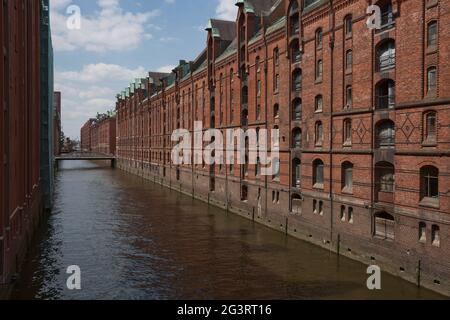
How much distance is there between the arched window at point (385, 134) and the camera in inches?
818

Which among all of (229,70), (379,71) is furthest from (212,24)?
(379,71)

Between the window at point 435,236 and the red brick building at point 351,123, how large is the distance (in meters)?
0.04

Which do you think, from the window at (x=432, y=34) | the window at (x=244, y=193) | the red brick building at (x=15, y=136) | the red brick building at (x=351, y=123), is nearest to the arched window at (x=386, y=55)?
the red brick building at (x=351, y=123)

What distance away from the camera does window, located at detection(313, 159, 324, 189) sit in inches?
1042

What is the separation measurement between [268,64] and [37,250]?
2017cm

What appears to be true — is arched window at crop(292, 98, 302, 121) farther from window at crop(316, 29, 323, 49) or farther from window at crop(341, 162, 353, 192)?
window at crop(341, 162, 353, 192)

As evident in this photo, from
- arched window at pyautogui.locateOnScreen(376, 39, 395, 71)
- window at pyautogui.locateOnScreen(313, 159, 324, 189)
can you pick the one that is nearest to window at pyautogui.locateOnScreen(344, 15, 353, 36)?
arched window at pyautogui.locateOnScreen(376, 39, 395, 71)

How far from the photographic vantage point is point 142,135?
274 ft

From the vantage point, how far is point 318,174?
87.9 feet

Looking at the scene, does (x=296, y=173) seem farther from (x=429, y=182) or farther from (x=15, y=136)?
(x=15, y=136)

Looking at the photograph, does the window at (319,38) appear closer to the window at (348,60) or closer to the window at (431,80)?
the window at (348,60)

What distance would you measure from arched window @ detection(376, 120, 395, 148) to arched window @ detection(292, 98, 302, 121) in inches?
312

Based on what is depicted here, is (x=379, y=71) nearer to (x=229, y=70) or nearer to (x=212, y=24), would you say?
(x=229, y=70)
